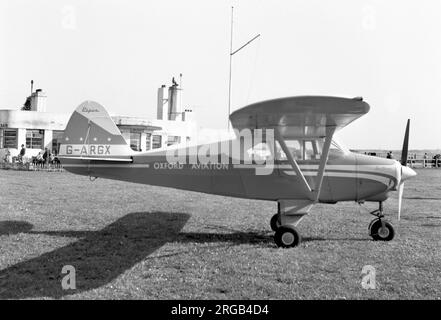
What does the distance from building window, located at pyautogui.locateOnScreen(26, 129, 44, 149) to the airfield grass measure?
873 inches

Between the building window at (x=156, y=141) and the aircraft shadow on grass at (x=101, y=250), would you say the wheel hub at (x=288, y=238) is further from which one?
the building window at (x=156, y=141)

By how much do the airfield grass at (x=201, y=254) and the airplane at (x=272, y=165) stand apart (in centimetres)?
86

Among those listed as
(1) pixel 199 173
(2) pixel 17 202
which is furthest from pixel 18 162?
(1) pixel 199 173

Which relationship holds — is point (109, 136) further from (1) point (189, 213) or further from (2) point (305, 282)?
(2) point (305, 282)

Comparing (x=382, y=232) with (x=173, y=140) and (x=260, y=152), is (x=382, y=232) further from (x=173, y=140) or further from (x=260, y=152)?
(x=173, y=140)

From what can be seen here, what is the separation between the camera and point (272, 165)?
28.0 feet

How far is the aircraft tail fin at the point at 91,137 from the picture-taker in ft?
30.1

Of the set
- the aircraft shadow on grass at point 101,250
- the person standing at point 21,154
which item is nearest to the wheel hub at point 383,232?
the aircraft shadow on grass at point 101,250

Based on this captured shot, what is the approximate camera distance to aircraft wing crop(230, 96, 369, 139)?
6.59 m
